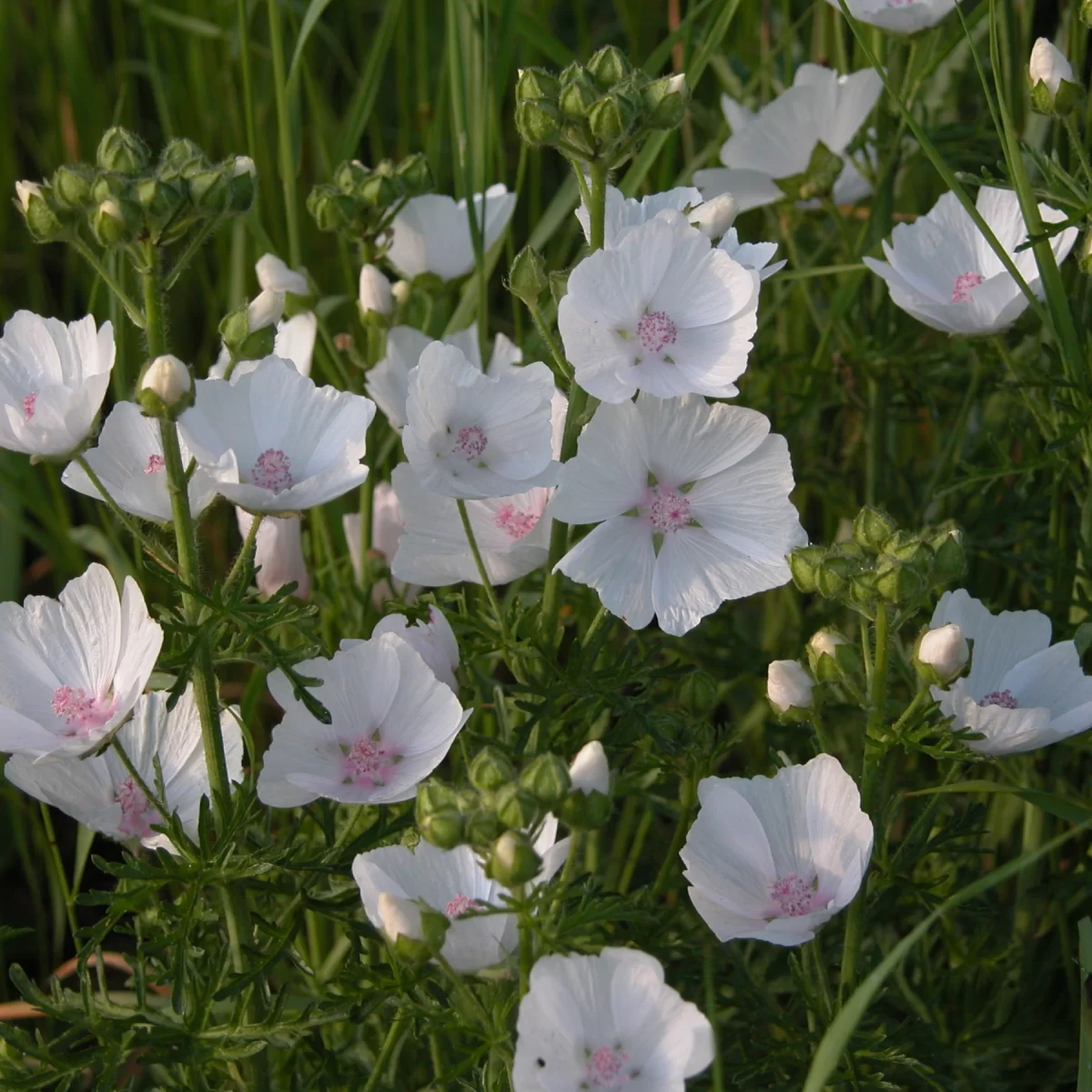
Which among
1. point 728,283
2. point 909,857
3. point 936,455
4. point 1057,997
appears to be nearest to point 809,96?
point 936,455

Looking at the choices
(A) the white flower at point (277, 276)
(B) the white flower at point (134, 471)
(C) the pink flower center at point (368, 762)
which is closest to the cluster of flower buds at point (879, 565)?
(C) the pink flower center at point (368, 762)

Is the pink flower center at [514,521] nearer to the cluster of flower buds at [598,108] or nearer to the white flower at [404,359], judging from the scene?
the white flower at [404,359]

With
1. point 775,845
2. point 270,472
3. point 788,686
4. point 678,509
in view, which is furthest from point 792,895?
point 270,472

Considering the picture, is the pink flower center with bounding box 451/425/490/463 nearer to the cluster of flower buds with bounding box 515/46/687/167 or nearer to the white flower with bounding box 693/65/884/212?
the cluster of flower buds with bounding box 515/46/687/167

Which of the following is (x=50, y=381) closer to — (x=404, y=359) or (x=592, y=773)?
(x=404, y=359)

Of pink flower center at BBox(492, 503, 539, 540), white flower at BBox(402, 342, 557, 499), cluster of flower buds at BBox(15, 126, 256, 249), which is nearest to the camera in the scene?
cluster of flower buds at BBox(15, 126, 256, 249)

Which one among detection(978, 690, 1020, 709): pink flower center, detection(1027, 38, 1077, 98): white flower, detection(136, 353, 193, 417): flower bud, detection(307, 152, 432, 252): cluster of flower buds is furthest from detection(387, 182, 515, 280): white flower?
detection(978, 690, 1020, 709): pink flower center
